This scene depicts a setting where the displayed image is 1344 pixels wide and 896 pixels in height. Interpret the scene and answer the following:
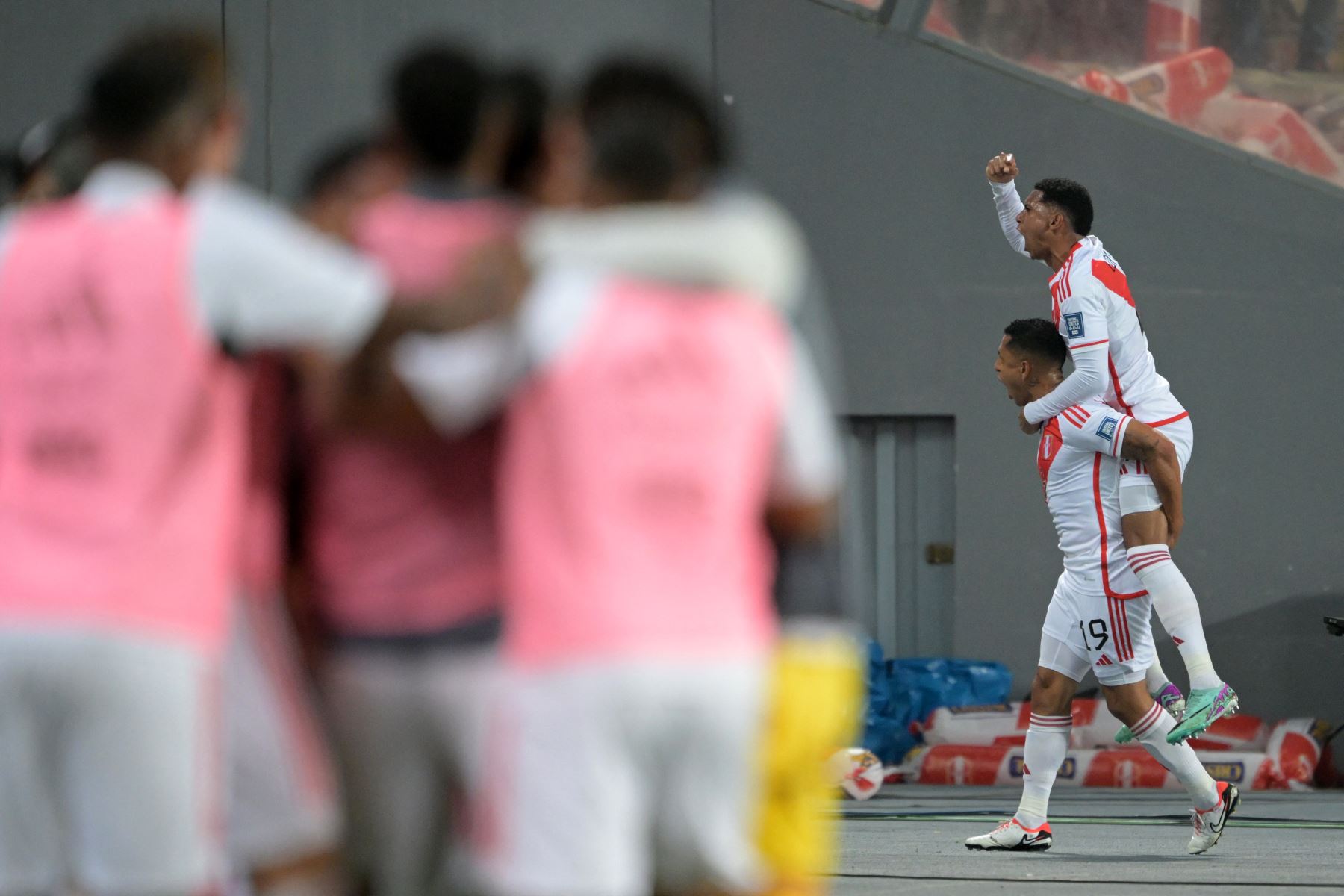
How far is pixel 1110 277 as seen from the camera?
296 inches

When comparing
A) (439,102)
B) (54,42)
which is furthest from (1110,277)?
(54,42)

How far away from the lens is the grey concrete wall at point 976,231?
11219mm

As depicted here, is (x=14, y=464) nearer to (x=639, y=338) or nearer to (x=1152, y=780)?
(x=639, y=338)

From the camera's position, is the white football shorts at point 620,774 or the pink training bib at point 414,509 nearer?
the white football shorts at point 620,774

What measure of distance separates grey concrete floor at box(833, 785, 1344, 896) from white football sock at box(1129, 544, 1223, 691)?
2.25 feet

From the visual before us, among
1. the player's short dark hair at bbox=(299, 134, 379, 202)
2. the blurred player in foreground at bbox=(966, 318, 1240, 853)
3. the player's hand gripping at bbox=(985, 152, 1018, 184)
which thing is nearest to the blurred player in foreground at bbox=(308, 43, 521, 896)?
the player's short dark hair at bbox=(299, 134, 379, 202)

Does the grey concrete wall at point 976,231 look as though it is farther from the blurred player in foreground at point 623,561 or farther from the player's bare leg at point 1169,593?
the blurred player in foreground at point 623,561

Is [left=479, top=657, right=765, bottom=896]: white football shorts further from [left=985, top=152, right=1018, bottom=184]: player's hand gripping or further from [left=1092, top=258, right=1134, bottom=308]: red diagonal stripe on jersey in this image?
[left=985, top=152, right=1018, bottom=184]: player's hand gripping

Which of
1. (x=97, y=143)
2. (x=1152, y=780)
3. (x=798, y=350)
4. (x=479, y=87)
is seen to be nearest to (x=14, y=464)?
(x=97, y=143)

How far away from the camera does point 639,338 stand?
2533 mm

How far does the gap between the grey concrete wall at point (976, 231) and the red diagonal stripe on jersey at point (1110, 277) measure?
12.9 feet

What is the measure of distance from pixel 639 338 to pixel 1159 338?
933 centimetres

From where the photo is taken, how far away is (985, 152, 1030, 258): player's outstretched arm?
8047 millimetres

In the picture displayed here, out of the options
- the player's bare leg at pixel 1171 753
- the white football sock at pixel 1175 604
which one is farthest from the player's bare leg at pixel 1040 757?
the white football sock at pixel 1175 604
